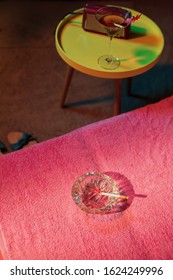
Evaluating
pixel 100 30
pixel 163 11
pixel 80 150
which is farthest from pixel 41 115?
pixel 163 11

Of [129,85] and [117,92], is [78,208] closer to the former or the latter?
[117,92]

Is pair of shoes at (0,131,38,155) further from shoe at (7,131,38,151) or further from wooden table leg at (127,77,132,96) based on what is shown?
wooden table leg at (127,77,132,96)

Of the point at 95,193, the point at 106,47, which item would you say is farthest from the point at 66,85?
the point at 95,193

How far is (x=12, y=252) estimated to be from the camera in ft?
3.11

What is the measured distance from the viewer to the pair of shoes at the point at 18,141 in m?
1.64

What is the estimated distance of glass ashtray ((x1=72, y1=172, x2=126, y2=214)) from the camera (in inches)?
42.0

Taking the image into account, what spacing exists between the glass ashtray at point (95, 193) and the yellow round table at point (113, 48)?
50cm

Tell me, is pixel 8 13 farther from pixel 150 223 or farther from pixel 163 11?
pixel 150 223

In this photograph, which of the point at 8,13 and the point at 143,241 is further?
the point at 8,13

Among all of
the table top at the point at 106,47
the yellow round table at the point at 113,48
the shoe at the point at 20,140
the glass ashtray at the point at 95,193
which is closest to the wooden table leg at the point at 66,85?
the yellow round table at the point at 113,48

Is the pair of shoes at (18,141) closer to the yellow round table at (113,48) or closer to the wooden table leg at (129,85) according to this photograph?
the yellow round table at (113,48)

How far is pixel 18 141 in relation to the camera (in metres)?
1.66

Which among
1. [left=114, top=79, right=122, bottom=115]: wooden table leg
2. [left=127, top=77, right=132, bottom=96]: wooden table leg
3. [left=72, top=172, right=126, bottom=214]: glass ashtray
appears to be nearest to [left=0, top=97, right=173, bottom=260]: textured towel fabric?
[left=72, top=172, right=126, bottom=214]: glass ashtray
